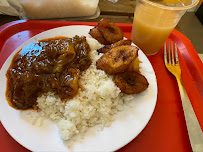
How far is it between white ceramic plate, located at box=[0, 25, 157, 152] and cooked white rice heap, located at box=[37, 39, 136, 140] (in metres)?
0.08

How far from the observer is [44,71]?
1659 mm

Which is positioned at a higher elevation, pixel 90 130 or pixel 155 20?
pixel 155 20

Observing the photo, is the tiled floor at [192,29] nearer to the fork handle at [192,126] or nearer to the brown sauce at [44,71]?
the fork handle at [192,126]

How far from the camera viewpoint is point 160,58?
8.00ft

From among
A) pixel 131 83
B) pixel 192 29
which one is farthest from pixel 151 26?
pixel 192 29

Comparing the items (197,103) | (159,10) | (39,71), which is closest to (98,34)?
(159,10)

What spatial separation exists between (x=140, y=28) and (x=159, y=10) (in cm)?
38

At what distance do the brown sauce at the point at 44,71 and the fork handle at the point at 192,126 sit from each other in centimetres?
128

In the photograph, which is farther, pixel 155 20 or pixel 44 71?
pixel 155 20

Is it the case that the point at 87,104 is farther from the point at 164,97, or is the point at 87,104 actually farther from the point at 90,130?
the point at 164,97

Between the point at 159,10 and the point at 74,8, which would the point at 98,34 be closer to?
the point at 159,10

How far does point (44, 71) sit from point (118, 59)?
2.75 feet

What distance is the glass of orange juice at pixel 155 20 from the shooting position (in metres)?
1.79

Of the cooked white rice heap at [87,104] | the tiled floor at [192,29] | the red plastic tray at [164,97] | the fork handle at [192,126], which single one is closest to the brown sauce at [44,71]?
the cooked white rice heap at [87,104]
